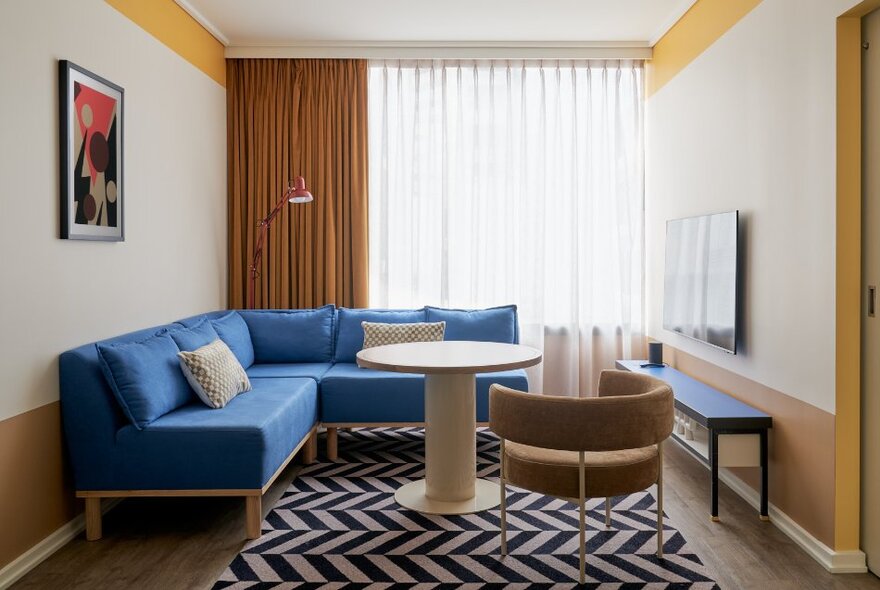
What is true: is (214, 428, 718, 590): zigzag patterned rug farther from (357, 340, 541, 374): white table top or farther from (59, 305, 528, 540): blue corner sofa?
(357, 340, 541, 374): white table top

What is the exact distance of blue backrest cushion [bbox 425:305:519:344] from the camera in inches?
187

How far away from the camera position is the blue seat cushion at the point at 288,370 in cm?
433

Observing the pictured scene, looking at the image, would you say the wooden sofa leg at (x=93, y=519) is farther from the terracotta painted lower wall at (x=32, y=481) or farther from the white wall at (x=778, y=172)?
the white wall at (x=778, y=172)

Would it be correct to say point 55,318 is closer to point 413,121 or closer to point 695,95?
point 413,121

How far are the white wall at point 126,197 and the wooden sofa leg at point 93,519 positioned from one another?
19.3 inches

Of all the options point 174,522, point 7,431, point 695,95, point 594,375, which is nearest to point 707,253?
point 695,95

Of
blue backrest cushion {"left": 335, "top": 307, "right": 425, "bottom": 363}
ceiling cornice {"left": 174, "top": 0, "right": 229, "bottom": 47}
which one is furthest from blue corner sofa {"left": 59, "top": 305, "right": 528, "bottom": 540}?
ceiling cornice {"left": 174, "top": 0, "right": 229, "bottom": 47}

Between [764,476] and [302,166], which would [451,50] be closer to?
[302,166]

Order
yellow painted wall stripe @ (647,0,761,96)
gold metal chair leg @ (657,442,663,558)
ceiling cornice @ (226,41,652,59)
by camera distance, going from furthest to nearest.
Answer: ceiling cornice @ (226,41,652,59)
yellow painted wall stripe @ (647,0,761,96)
gold metal chair leg @ (657,442,663,558)

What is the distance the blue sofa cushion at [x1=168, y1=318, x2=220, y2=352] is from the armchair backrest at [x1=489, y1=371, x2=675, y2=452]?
6.00 ft

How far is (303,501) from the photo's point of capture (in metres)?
3.52

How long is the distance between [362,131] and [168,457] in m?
3.00

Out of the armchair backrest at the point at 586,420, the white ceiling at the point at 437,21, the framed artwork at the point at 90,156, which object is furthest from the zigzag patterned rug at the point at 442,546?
the white ceiling at the point at 437,21

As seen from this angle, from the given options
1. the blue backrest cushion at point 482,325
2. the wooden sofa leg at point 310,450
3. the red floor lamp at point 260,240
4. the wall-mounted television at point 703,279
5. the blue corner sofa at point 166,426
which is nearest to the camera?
the blue corner sofa at point 166,426
